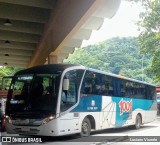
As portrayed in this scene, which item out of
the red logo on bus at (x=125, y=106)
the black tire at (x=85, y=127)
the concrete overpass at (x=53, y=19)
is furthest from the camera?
the red logo on bus at (x=125, y=106)

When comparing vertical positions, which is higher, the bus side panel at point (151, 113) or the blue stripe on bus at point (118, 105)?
the blue stripe on bus at point (118, 105)

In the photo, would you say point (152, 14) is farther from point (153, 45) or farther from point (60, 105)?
point (60, 105)

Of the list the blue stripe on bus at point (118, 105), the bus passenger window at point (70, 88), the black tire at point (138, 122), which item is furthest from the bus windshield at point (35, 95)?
the black tire at point (138, 122)

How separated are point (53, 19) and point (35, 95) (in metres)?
3.51

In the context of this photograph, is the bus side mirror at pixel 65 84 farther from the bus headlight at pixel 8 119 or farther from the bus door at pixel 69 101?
the bus headlight at pixel 8 119

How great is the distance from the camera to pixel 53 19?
12758mm

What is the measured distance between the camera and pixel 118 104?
47.8ft

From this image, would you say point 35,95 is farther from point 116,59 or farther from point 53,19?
point 116,59

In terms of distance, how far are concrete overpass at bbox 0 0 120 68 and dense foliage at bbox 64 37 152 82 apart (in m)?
40.6

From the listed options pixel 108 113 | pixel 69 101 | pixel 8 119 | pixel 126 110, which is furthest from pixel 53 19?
pixel 126 110

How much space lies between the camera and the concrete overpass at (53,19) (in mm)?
10172

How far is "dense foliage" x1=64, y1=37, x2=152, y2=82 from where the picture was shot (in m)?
59.6

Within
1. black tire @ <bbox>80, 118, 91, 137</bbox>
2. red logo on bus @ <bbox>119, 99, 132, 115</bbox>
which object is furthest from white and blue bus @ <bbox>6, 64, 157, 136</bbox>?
red logo on bus @ <bbox>119, 99, 132, 115</bbox>

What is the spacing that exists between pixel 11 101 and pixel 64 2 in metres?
3.91
